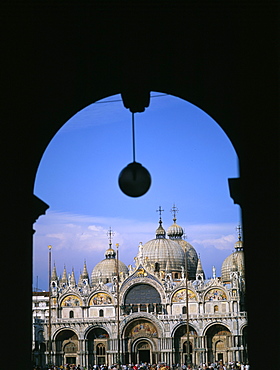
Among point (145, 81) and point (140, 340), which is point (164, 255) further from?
point (145, 81)

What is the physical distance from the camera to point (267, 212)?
15.0 ft

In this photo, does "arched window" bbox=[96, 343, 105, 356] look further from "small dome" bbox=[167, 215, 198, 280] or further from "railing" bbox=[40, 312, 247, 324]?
"small dome" bbox=[167, 215, 198, 280]

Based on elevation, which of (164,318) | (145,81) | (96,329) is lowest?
(96,329)

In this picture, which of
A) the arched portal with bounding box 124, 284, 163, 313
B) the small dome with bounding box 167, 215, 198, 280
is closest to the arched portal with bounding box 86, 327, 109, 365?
the arched portal with bounding box 124, 284, 163, 313

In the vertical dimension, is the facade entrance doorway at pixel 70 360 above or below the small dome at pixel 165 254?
below

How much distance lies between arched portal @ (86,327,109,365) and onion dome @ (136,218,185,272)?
7.69m

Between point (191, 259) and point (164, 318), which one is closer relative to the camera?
point (164, 318)

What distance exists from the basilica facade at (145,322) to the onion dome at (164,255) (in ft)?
11.5

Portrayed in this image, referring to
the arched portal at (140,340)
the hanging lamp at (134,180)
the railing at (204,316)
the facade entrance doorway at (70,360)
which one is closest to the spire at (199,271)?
the railing at (204,316)

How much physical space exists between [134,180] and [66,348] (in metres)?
42.2

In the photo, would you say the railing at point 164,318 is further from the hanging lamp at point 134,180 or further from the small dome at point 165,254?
the hanging lamp at point 134,180

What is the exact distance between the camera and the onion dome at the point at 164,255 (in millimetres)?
50938

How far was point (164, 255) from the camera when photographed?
169 ft

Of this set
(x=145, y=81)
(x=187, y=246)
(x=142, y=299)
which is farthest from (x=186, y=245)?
(x=145, y=81)
